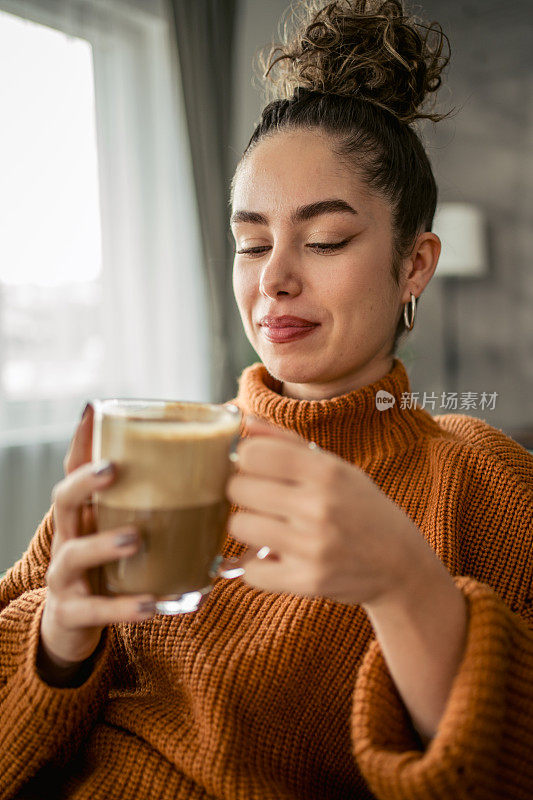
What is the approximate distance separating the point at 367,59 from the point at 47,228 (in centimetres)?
186

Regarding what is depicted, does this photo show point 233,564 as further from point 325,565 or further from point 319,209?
point 319,209

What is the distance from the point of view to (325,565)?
24.0 inches

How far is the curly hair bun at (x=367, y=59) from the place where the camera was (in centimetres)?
128

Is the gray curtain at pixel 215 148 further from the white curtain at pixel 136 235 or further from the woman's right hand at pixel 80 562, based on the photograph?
the woman's right hand at pixel 80 562

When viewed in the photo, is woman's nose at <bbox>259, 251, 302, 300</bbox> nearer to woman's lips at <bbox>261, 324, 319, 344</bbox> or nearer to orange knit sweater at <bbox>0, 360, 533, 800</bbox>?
woman's lips at <bbox>261, 324, 319, 344</bbox>

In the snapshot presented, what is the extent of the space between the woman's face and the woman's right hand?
51cm

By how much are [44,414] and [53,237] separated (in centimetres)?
74

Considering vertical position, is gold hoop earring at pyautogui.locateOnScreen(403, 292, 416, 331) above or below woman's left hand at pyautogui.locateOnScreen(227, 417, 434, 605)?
above

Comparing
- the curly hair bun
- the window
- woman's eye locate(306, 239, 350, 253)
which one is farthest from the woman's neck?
the window

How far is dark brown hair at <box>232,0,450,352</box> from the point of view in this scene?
48.2 inches

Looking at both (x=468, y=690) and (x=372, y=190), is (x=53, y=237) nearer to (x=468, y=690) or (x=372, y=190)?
(x=372, y=190)

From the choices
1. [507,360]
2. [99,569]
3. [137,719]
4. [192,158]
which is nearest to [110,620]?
[99,569]

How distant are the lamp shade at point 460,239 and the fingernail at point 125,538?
127 inches

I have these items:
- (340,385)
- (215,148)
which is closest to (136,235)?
(215,148)
